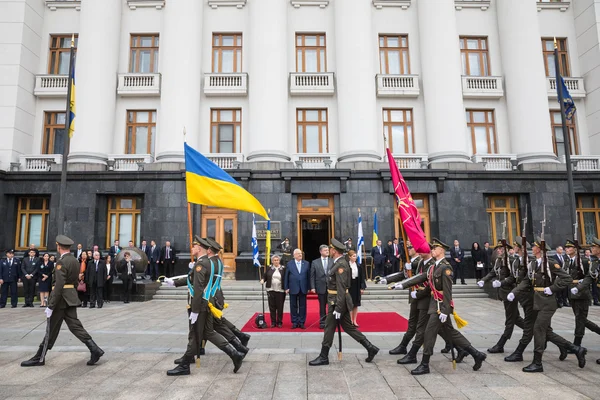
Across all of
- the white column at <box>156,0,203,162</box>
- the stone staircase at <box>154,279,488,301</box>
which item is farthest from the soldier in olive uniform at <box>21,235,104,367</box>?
the white column at <box>156,0,203,162</box>

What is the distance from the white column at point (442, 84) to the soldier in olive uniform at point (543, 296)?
14380 millimetres

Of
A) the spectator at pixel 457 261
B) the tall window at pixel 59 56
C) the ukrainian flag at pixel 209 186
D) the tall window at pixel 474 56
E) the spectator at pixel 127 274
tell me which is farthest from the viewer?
the tall window at pixel 474 56

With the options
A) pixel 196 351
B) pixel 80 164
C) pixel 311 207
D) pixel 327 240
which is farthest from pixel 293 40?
pixel 196 351

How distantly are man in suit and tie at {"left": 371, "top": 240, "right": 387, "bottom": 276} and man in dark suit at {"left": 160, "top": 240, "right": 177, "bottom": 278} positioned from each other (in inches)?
359

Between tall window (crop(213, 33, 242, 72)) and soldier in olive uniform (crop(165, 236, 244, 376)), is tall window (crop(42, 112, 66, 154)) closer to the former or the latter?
tall window (crop(213, 33, 242, 72))

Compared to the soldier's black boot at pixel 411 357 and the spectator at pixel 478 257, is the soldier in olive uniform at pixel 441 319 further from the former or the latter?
the spectator at pixel 478 257

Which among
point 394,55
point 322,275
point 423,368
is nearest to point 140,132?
point 394,55

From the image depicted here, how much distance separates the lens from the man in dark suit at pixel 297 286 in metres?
10.9

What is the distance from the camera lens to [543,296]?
7242 millimetres

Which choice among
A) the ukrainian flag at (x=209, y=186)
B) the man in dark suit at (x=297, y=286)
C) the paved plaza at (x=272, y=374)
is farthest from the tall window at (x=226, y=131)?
the paved plaza at (x=272, y=374)

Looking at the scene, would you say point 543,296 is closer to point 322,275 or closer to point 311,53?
point 322,275

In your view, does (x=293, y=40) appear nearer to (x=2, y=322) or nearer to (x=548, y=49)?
(x=548, y=49)

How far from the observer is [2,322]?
11586 millimetres

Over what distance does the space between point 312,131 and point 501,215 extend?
10.8 m
